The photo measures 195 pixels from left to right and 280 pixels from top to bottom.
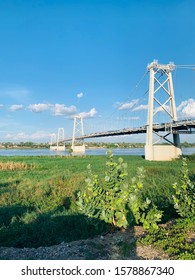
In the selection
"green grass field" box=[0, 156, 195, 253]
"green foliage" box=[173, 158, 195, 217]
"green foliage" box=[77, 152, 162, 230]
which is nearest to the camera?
"green foliage" box=[77, 152, 162, 230]

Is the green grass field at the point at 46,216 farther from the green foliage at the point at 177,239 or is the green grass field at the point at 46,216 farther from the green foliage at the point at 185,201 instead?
the green foliage at the point at 177,239

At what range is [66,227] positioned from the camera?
629 centimetres

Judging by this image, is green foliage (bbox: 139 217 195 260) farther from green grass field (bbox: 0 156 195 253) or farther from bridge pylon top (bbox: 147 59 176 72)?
bridge pylon top (bbox: 147 59 176 72)

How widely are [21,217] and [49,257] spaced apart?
332 cm

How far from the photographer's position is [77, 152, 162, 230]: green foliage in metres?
5.11

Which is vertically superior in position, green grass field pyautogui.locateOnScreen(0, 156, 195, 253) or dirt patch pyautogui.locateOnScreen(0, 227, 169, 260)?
dirt patch pyautogui.locateOnScreen(0, 227, 169, 260)

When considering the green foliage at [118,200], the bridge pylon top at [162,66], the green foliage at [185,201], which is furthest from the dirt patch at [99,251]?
the bridge pylon top at [162,66]

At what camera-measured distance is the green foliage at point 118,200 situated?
201 inches

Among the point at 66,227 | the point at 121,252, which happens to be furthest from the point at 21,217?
the point at 121,252

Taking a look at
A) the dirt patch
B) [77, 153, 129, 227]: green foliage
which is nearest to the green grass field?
[77, 153, 129, 227]: green foliage

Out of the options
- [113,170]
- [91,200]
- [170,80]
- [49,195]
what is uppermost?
[170,80]

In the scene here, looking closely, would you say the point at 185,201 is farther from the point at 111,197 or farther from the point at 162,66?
the point at 162,66
